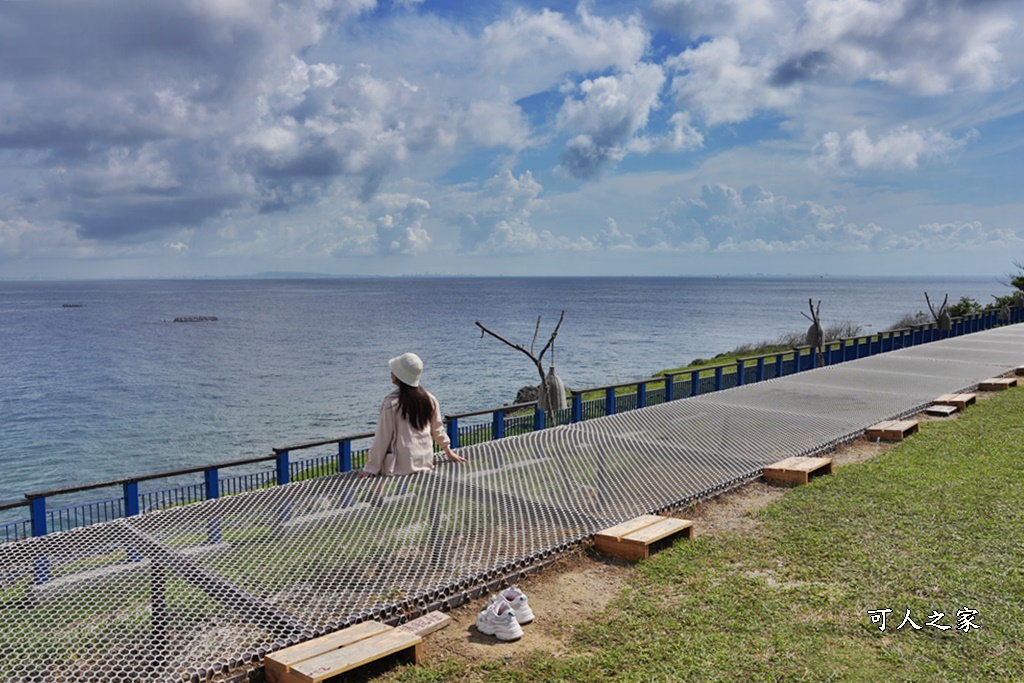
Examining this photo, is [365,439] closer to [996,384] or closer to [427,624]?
[427,624]

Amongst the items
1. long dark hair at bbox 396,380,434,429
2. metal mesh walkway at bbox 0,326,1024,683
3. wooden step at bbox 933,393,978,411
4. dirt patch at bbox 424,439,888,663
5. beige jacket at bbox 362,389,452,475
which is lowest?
dirt patch at bbox 424,439,888,663

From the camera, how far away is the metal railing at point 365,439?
8.10 meters

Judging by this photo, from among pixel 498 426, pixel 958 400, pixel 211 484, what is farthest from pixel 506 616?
pixel 958 400

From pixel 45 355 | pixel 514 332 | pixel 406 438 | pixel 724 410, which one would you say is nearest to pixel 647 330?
pixel 514 332

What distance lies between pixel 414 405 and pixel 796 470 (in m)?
5.02

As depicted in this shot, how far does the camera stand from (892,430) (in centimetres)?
1218

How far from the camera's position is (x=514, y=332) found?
8525 cm

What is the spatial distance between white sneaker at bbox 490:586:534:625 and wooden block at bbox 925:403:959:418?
11.9 meters

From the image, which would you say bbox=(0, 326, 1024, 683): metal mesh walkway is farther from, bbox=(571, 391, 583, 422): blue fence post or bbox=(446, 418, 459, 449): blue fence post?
bbox=(571, 391, 583, 422): blue fence post

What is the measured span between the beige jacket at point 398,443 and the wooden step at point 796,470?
14.3ft

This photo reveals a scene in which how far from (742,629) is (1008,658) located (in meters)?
1.66

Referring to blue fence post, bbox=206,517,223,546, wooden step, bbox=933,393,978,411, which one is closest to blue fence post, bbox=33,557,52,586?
blue fence post, bbox=206,517,223,546

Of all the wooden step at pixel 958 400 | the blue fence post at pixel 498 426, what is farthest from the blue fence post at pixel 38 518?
the wooden step at pixel 958 400

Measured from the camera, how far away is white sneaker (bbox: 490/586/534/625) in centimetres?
567
